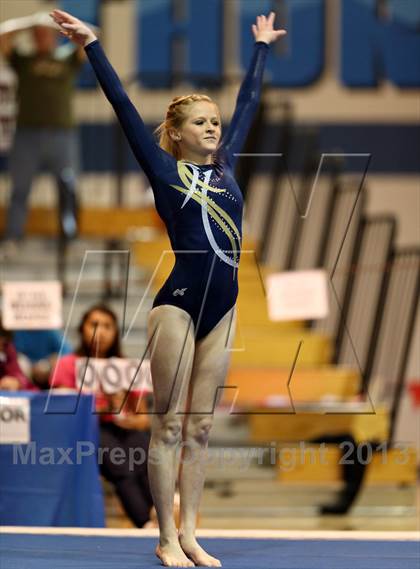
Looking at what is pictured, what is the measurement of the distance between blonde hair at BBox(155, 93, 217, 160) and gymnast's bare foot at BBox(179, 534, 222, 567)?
1.22 metres

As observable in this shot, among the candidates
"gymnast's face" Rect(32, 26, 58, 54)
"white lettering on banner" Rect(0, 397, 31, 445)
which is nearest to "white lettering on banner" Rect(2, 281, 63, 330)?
"white lettering on banner" Rect(0, 397, 31, 445)

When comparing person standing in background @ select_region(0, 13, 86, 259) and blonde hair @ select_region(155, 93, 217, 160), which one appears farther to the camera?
person standing in background @ select_region(0, 13, 86, 259)

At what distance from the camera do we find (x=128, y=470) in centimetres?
624

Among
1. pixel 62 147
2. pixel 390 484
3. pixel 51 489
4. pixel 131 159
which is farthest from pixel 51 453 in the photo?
pixel 131 159

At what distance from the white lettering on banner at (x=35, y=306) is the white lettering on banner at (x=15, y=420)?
1.30m

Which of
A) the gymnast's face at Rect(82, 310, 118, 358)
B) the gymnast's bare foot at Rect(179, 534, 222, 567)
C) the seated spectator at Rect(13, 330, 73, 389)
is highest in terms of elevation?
the gymnast's bare foot at Rect(179, 534, 222, 567)

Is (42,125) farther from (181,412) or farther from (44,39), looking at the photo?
(181,412)

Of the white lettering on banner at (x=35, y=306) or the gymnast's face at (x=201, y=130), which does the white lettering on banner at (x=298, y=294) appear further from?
the gymnast's face at (x=201, y=130)

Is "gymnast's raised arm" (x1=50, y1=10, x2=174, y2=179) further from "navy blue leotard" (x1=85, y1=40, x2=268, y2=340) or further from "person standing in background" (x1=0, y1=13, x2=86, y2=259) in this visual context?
"person standing in background" (x1=0, y1=13, x2=86, y2=259)

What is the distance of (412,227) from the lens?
37.0 feet

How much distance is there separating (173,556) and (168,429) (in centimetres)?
39

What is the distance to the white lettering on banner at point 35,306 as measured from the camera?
7.15 metres

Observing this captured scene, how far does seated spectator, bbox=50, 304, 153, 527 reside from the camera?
20.2 ft

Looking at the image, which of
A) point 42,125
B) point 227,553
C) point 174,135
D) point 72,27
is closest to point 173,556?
point 227,553
